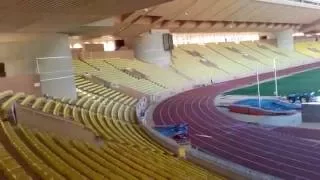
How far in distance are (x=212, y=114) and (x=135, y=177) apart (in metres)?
12.7

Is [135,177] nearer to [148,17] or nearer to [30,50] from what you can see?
[30,50]

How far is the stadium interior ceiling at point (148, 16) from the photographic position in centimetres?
987

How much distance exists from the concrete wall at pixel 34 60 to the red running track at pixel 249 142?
4.19 metres

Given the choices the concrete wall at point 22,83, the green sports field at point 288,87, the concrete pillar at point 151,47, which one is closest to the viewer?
the concrete wall at point 22,83

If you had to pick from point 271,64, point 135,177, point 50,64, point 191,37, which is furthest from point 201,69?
point 135,177

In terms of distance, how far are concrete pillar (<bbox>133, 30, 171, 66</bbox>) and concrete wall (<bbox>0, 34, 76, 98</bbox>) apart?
13.0m

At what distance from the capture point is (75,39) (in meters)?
26.9

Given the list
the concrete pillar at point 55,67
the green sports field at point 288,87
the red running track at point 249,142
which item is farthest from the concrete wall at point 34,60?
the green sports field at point 288,87

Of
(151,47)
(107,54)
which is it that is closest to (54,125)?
(107,54)

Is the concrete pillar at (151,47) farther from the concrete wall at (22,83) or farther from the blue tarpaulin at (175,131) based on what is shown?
the blue tarpaulin at (175,131)

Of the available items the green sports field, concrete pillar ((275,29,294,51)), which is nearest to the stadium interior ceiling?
concrete pillar ((275,29,294,51))

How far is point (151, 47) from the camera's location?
2942cm

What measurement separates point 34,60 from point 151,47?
48.2 ft

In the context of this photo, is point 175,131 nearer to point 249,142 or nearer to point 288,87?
point 249,142
